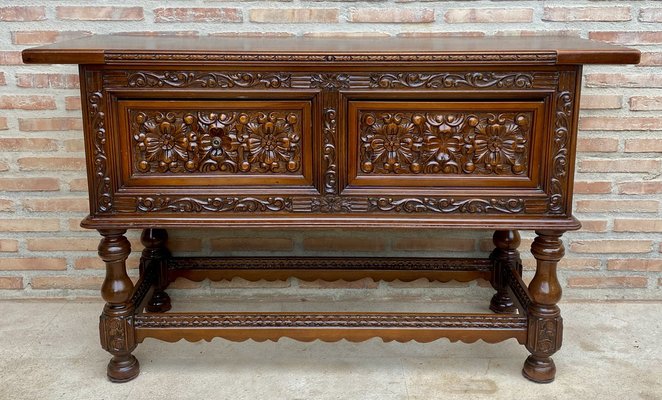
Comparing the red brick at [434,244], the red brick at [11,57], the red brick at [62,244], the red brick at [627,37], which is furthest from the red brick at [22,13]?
the red brick at [627,37]

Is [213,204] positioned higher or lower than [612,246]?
higher

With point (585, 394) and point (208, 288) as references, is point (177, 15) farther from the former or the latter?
point (585, 394)

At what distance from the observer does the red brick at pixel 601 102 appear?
8.48 ft

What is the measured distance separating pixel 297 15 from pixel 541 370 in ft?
4.91

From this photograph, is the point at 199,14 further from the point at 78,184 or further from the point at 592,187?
the point at 592,187

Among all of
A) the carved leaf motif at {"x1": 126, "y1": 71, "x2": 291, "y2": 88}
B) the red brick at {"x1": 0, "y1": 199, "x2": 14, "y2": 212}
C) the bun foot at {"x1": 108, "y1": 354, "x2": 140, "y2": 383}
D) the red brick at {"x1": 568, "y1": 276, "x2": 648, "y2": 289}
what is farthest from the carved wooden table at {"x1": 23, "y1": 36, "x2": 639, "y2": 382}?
the red brick at {"x1": 0, "y1": 199, "x2": 14, "y2": 212}

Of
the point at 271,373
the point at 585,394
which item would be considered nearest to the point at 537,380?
the point at 585,394

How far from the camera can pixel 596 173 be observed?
105 inches

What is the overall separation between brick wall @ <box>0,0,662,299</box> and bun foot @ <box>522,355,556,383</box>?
654 millimetres

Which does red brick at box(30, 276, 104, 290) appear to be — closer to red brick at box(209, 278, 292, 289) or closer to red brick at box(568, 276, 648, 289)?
red brick at box(209, 278, 292, 289)

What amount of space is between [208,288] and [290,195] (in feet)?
3.32

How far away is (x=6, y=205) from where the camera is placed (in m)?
2.72

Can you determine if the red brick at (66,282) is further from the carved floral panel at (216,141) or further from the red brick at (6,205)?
the carved floral panel at (216,141)

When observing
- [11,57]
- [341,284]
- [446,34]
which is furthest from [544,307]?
[11,57]
